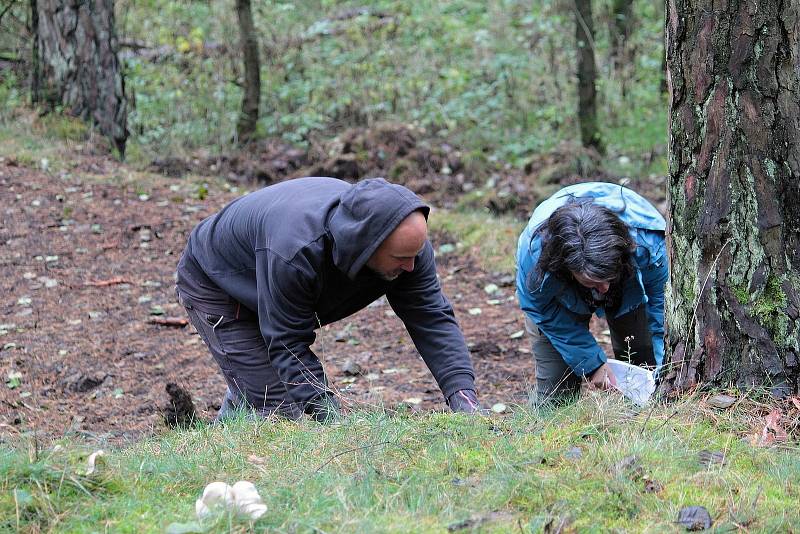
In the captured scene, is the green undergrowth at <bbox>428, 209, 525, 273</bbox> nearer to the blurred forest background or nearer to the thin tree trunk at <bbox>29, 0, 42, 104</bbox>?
the blurred forest background

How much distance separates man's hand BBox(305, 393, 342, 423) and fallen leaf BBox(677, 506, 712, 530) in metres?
1.62

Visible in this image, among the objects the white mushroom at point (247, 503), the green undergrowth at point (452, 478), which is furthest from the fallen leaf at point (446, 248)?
the white mushroom at point (247, 503)

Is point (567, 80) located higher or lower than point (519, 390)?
higher

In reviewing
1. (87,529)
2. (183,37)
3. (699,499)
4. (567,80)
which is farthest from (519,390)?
(183,37)

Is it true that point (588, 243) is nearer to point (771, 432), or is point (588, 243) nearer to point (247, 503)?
point (771, 432)

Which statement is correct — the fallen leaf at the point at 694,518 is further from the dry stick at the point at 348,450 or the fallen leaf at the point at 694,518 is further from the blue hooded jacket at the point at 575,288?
the blue hooded jacket at the point at 575,288

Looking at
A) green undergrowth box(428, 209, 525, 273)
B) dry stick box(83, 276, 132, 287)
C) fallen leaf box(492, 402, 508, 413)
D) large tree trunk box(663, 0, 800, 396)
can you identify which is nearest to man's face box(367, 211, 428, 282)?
large tree trunk box(663, 0, 800, 396)

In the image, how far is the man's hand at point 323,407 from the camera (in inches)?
147

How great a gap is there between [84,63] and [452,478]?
9199 millimetres

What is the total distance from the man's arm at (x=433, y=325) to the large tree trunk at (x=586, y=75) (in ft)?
22.0

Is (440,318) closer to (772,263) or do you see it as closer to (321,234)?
(321,234)

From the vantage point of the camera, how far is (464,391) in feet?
13.0

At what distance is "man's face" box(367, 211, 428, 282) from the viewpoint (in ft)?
11.2

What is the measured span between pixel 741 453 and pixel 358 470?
1.32 m
